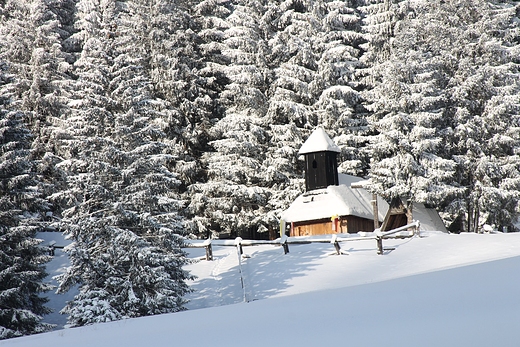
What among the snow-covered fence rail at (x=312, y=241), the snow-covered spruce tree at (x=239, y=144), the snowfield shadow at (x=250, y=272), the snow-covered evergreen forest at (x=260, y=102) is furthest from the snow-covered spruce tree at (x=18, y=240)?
the snow-covered spruce tree at (x=239, y=144)

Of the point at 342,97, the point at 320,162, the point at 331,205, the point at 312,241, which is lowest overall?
the point at 312,241

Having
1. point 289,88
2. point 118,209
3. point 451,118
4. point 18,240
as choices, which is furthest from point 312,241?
point 289,88

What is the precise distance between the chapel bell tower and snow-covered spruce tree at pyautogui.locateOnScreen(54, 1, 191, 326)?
52.4ft

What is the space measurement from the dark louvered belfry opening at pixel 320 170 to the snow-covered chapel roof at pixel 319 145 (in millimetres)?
305

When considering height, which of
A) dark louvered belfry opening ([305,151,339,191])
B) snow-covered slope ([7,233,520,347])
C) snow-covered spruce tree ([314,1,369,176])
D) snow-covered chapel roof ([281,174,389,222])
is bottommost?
snow-covered slope ([7,233,520,347])

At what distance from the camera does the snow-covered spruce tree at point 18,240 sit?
1644cm

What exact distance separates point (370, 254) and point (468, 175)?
12.6 m

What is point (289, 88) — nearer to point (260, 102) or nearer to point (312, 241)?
point (260, 102)

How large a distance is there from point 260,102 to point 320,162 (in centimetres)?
A: 759

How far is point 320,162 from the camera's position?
35.1 metres

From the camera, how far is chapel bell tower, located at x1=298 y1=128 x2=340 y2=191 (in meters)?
35.0

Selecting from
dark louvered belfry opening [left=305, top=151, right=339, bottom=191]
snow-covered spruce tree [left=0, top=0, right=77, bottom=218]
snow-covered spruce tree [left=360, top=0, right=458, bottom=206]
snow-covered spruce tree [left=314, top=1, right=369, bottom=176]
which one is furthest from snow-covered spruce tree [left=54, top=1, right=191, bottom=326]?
snow-covered spruce tree [left=314, top=1, right=369, bottom=176]

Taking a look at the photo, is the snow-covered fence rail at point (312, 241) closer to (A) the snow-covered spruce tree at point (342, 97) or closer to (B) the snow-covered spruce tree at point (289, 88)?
(B) the snow-covered spruce tree at point (289, 88)

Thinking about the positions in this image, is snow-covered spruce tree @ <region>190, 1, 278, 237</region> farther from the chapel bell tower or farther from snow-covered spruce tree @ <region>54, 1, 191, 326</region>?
snow-covered spruce tree @ <region>54, 1, 191, 326</region>
